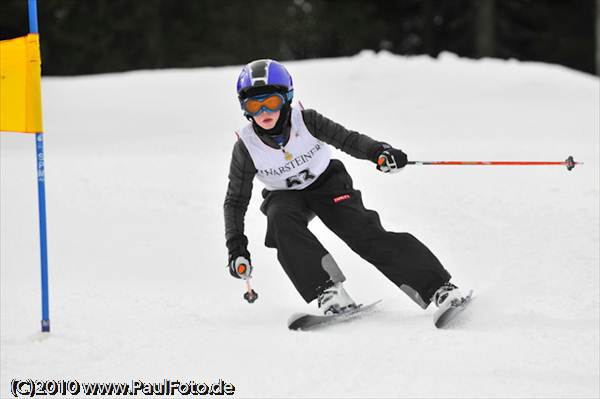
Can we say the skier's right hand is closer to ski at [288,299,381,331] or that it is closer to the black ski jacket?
the black ski jacket

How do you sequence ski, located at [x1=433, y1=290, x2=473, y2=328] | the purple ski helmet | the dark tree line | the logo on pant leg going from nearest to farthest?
ski, located at [x1=433, y1=290, x2=473, y2=328]
the purple ski helmet
the logo on pant leg
the dark tree line

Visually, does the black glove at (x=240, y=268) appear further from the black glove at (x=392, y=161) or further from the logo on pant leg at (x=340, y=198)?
the black glove at (x=392, y=161)

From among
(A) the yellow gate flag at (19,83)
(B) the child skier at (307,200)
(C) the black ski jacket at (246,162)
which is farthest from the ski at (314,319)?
(A) the yellow gate flag at (19,83)

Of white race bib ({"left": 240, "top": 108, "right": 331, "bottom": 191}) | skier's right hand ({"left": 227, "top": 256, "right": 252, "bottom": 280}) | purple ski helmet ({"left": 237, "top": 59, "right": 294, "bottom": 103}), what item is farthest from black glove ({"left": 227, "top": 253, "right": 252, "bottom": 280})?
purple ski helmet ({"left": 237, "top": 59, "right": 294, "bottom": 103})

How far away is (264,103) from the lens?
4.64 metres

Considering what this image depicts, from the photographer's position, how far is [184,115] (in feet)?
37.2

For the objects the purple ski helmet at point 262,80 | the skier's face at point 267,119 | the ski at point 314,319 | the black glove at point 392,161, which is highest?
the purple ski helmet at point 262,80

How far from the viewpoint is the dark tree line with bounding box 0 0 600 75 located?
2409cm

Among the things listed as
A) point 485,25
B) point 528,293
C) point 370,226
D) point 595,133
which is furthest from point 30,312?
point 485,25

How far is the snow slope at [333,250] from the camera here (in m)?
3.86

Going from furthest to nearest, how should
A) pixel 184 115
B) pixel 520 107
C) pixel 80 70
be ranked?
pixel 80 70 < pixel 184 115 < pixel 520 107

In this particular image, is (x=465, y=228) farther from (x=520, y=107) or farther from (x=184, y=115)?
(x=184, y=115)

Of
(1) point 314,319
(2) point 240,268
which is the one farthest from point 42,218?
(1) point 314,319

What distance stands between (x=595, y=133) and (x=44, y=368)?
671 centimetres
